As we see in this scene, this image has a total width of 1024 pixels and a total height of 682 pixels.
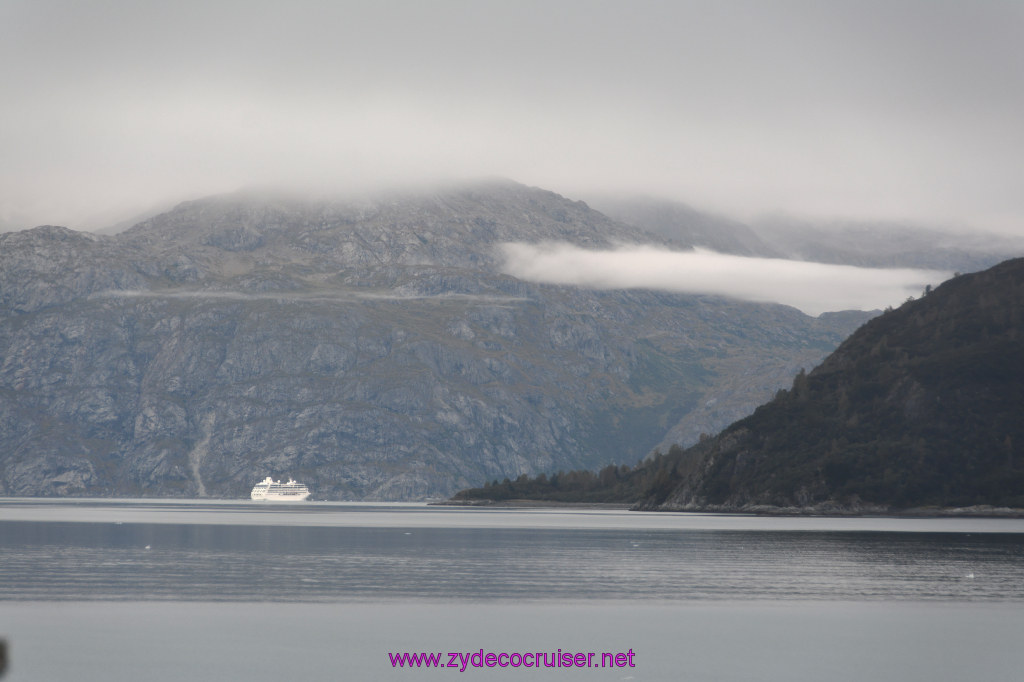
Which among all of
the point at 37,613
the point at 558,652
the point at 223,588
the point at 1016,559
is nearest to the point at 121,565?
the point at 223,588

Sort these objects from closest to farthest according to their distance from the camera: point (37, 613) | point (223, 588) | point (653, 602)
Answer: point (37, 613) → point (653, 602) → point (223, 588)

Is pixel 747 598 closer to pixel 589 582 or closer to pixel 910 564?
pixel 589 582

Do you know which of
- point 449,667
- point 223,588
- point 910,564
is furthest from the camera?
point 910,564

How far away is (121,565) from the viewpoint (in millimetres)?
142875

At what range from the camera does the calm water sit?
73.4m

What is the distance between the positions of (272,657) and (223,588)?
4170 cm

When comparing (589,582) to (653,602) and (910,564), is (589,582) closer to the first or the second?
(653,602)

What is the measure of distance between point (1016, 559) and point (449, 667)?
380ft

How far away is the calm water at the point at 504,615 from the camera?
241 feet

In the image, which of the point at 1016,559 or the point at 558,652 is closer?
the point at 558,652

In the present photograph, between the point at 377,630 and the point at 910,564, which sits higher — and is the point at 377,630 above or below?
above

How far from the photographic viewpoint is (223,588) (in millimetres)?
115188

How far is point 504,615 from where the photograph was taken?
97.0m

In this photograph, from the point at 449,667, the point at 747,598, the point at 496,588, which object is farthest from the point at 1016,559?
the point at 449,667
